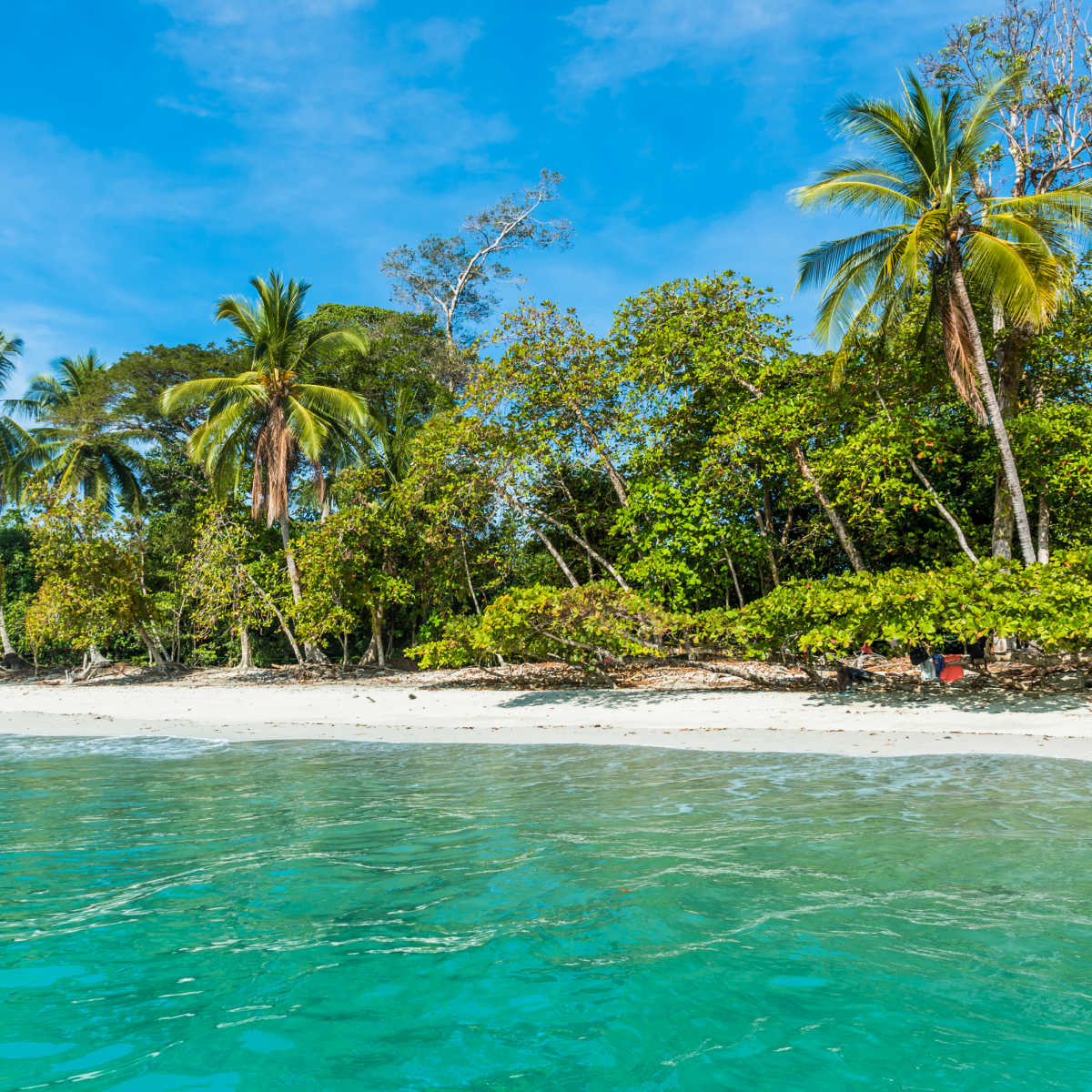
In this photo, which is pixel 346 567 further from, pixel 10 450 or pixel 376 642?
pixel 10 450

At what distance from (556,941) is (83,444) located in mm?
26830

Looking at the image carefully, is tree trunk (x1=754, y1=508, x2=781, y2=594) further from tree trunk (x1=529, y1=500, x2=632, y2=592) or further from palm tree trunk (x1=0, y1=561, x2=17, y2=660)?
palm tree trunk (x1=0, y1=561, x2=17, y2=660)

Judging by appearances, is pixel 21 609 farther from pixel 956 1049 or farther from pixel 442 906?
pixel 956 1049

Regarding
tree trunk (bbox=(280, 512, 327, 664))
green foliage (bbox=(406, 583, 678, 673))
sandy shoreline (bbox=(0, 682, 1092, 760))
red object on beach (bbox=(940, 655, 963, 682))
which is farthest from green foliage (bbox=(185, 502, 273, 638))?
red object on beach (bbox=(940, 655, 963, 682))

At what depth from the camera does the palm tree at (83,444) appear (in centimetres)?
2569

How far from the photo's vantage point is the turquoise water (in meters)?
2.74

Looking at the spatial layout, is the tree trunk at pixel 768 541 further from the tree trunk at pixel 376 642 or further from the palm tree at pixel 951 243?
the tree trunk at pixel 376 642

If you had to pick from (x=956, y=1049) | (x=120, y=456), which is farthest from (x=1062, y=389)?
(x=120, y=456)

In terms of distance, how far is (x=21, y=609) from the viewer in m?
28.9

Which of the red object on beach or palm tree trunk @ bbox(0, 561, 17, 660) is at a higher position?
palm tree trunk @ bbox(0, 561, 17, 660)

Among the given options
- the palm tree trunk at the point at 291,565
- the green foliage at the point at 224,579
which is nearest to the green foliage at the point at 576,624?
the palm tree trunk at the point at 291,565

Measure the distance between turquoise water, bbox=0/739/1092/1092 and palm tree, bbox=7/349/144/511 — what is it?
22409 mm

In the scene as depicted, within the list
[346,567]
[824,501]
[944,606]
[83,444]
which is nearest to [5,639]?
[83,444]

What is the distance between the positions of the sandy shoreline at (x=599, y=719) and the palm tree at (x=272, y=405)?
219 inches
